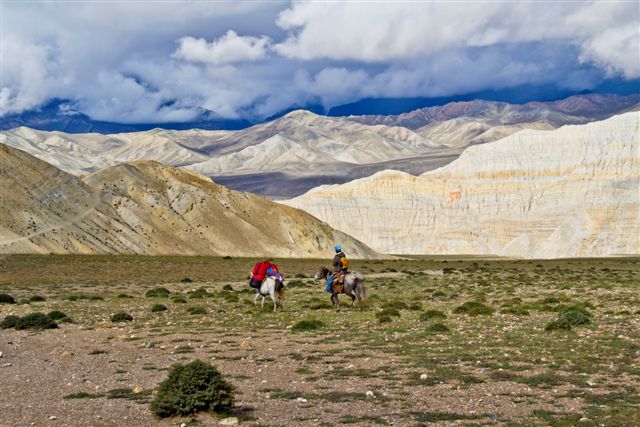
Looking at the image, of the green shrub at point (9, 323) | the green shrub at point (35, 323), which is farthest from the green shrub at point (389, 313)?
the green shrub at point (9, 323)

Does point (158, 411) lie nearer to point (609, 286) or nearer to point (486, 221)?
point (609, 286)

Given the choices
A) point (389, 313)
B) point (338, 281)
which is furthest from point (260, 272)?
point (389, 313)

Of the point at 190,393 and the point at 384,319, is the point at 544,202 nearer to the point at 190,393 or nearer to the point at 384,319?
the point at 384,319

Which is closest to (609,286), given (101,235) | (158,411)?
(158,411)

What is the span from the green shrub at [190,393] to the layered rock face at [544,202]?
14458cm

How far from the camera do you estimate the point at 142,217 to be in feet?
396

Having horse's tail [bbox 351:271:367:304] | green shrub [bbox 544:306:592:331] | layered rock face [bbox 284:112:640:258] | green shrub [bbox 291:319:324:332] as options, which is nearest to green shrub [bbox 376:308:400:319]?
horse's tail [bbox 351:271:367:304]

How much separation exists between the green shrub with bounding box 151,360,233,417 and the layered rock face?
14458 cm

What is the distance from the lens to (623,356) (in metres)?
19.8

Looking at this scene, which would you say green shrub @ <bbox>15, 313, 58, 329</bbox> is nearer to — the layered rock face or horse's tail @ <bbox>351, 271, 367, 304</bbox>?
horse's tail @ <bbox>351, 271, 367, 304</bbox>

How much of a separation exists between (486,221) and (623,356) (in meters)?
171

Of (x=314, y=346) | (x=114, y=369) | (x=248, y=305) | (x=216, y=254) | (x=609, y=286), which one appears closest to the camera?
(x=114, y=369)

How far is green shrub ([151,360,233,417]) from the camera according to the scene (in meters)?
14.0

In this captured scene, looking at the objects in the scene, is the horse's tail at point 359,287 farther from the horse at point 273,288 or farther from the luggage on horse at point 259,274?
the luggage on horse at point 259,274
